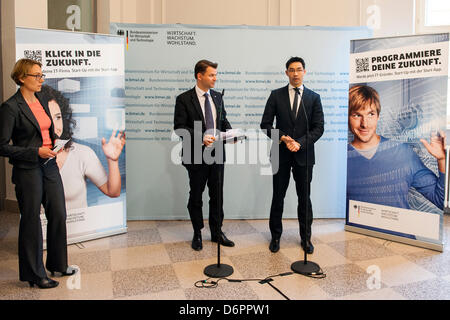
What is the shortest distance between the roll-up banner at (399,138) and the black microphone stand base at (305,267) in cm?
115

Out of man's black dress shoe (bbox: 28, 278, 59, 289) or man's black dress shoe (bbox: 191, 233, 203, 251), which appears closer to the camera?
man's black dress shoe (bbox: 28, 278, 59, 289)

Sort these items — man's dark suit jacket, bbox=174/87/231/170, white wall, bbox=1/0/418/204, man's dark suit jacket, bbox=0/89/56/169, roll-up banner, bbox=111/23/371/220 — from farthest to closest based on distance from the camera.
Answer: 1. white wall, bbox=1/0/418/204
2. roll-up banner, bbox=111/23/371/220
3. man's dark suit jacket, bbox=174/87/231/170
4. man's dark suit jacket, bbox=0/89/56/169

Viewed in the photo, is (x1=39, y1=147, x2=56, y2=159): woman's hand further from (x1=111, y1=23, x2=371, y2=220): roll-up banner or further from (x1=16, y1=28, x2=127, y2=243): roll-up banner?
(x1=111, y1=23, x2=371, y2=220): roll-up banner

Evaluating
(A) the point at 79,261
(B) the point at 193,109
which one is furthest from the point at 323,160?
(A) the point at 79,261

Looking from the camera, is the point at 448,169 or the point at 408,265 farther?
the point at 448,169

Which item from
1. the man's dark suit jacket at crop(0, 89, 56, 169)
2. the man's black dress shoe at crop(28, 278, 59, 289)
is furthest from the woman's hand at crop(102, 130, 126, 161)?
the man's black dress shoe at crop(28, 278, 59, 289)

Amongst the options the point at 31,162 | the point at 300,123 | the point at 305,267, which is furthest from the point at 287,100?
the point at 31,162

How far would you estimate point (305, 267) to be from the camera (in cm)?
327

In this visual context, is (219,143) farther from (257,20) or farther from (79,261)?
(257,20)

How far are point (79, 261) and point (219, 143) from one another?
1567 mm

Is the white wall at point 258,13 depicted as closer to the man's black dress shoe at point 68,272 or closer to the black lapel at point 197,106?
the black lapel at point 197,106

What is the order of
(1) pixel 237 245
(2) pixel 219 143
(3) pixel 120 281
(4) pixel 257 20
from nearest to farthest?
(3) pixel 120 281 → (2) pixel 219 143 → (1) pixel 237 245 → (4) pixel 257 20

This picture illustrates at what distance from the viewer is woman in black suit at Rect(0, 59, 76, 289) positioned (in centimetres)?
279
